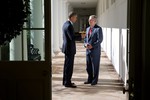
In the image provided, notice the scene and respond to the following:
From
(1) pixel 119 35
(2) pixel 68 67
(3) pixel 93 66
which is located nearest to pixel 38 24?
(2) pixel 68 67

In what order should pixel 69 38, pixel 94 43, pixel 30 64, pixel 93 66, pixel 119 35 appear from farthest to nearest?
pixel 119 35 < pixel 93 66 < pixel 94 43 < pixel 69 38 < pixel 30 64

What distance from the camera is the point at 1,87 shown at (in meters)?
3.84

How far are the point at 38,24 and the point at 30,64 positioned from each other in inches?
19.2

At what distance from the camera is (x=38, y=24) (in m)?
3.84

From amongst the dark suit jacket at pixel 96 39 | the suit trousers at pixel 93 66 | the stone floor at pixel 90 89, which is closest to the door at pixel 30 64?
the stone floor at pixel 90 89

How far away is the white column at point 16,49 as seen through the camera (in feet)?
12.6

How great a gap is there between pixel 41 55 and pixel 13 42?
14.6 inches

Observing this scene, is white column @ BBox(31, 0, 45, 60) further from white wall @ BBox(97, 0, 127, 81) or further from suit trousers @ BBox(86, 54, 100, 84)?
suit trousers @ BBox(86, 54, 100, 84)

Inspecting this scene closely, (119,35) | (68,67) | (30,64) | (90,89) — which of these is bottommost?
(90,89)

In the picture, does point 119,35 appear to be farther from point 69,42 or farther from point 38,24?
point 38,24

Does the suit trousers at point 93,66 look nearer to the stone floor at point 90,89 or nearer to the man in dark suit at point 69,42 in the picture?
the stone floor at point 90,89
